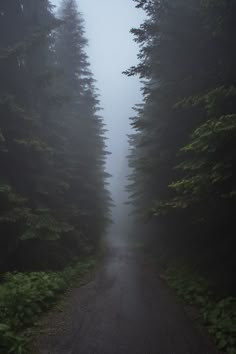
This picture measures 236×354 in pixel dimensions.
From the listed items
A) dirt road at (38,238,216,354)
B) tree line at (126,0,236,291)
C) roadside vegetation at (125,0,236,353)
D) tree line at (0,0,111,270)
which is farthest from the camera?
tree line at (0,0,111,270)

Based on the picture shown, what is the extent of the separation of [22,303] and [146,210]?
272 inches

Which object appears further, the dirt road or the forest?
the forest

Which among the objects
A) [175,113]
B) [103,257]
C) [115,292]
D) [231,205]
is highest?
[175,113]

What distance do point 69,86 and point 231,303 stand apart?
16.8 m

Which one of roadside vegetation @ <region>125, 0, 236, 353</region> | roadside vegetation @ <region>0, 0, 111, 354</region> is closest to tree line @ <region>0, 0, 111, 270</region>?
roadside vegetation @ <region>0, 0, 111, 354</region>

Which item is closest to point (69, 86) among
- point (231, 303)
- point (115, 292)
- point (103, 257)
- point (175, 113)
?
point (175, 113)

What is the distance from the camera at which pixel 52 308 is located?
833cm

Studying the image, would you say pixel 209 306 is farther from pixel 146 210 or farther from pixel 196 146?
pixel 146 210

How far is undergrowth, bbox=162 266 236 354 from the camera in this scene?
21.3ft

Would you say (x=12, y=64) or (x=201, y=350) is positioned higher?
(x=12, y=64)

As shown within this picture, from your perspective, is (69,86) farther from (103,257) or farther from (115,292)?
(115,292)

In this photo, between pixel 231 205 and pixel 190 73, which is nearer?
pixel 231 205

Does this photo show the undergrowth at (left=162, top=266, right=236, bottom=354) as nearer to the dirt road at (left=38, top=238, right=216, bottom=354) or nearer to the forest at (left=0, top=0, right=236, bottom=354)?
the forest at (left=0, top=0, right=236, bottom=354)

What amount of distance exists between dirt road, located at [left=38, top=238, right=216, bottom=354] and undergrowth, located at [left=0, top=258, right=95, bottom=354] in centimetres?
48
